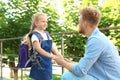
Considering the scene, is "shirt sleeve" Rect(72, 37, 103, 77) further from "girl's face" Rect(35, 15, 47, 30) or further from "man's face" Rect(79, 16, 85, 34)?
"girl's face" Rect(35, 15, 47, 30)

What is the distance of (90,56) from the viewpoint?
8.26ft

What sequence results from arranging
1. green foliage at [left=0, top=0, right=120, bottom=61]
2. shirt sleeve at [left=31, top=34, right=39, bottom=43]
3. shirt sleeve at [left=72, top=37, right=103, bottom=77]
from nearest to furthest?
1. shirt sleeve at [left=72, top=37, right=103, bottom=77]
2. shirt sleeve at [left=31, top=34, right=39, bottom=43]
3. green foliage at [left=0, top=0, right=120, bottom=61]

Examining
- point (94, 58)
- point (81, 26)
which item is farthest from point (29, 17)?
point (94, 58)

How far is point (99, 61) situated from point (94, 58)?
0.10 m

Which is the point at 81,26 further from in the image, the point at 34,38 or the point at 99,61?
the point at 34,38

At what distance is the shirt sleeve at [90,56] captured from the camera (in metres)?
2.52

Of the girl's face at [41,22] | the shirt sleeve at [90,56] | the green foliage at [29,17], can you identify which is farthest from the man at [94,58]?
the green foliage at [29,17]

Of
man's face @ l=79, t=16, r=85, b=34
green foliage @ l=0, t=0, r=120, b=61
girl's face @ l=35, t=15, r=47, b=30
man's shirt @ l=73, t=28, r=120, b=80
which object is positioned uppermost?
green foliage @ l=0, t=0, r=120, b=61

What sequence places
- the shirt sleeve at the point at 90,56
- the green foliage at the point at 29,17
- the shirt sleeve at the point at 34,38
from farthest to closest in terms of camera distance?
the green foliage at the point at 29,17 → the shirt sleeve at the point at 34,38 → the shirt sleeve at the point at 90,56

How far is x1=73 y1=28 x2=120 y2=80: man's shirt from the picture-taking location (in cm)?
252

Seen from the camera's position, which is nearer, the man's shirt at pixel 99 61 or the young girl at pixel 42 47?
the man's shirt at pixel 99 61

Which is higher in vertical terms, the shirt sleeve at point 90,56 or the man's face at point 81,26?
the man's face at point 81,26

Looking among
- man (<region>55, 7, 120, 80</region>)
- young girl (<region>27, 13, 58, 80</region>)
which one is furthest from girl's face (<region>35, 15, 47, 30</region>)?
man (<region>55, 7, 120, 80</region>)

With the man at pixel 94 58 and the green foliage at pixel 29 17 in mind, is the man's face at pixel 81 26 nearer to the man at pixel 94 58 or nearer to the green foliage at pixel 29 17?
the man at pixel 94 58
